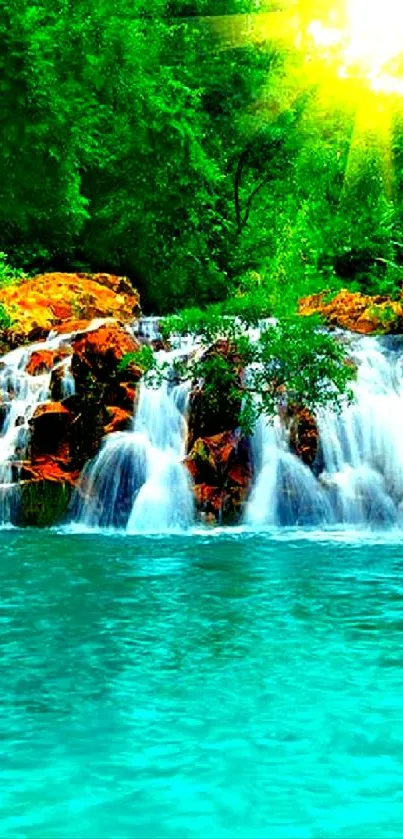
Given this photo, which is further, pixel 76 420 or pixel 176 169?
pixel 176 169

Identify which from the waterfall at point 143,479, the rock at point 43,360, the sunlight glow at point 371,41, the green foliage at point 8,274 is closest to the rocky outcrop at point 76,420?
the waterfall at point 143,479

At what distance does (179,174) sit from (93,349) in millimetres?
11813

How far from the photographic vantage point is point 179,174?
85.7 feet

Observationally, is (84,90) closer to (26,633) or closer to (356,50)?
(356,50)

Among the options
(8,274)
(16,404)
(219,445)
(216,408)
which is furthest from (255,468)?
(8,274)

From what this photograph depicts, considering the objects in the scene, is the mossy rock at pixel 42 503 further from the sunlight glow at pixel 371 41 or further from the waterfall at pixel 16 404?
the sunlight glow at pixel 371 41

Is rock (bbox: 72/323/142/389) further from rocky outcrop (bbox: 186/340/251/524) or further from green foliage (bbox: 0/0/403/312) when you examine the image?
green foliage (bbox: 0/0/403/312)

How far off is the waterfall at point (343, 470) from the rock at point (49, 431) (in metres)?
2.80

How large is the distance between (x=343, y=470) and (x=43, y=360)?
545 centimetres

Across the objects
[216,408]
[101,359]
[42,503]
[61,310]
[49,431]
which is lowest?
[42,503]

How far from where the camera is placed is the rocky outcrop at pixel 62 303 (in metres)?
18.7

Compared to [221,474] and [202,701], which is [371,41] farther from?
[202,701]

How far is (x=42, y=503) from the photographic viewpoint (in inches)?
550

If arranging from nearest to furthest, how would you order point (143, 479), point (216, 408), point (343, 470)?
point (143, 479), point (343, 470), point (216, 408)
